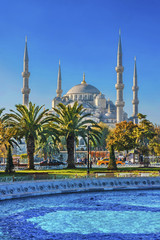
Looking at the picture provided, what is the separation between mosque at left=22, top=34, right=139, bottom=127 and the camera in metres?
78.6

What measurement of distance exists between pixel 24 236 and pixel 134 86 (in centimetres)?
7968

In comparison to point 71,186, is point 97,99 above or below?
above

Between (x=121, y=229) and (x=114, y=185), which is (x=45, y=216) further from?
(x=114, y=185)

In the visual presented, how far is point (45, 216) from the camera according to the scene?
41.8 feet

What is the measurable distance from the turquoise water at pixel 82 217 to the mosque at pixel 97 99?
2397 inches

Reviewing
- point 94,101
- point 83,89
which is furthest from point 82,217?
point 83,89

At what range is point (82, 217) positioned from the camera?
12.6 metres

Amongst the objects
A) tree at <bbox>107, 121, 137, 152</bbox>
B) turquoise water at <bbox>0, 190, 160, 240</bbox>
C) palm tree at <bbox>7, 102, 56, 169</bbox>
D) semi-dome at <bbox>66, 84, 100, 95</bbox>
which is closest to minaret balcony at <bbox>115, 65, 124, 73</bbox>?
tree at <bbox>107, 121, 137, 152</bbox>

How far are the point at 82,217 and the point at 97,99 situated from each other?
10651cm

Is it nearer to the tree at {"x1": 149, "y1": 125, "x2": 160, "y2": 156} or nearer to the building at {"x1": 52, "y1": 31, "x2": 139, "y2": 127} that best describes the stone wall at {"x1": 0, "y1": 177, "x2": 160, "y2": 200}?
the tree at {"x1": 149, "y1": 125, "x2": 160, "y2": 156}

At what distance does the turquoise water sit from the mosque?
60.9 metres

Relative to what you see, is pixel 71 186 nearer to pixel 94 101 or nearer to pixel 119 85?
pixel 119 85

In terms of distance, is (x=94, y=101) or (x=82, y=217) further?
(x=94, y=101)

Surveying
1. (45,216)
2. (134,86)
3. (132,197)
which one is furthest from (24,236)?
(134,86)
